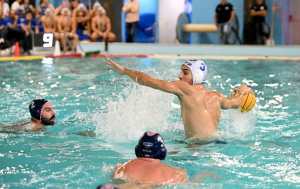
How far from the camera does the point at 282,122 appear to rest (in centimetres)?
793

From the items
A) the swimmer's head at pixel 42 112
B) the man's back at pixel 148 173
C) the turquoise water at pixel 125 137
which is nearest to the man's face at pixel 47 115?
the swimmer's head at pixel 42 112

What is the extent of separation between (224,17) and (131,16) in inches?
114

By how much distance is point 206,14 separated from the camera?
803 inches

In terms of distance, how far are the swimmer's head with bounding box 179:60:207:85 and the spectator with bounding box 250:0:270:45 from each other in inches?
520

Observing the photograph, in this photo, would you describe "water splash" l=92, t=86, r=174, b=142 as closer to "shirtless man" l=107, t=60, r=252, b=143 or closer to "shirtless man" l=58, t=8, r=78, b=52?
"shirtless man" l=107, t=60, r=252, b=143

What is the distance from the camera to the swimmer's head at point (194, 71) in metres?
6.01

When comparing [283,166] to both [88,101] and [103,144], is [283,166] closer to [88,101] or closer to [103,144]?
[103,144]

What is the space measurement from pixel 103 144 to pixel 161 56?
A: 10.7 metres

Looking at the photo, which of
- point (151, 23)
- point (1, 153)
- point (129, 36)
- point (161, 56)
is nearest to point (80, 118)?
point (1, 153)

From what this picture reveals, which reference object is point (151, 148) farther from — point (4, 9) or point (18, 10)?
point (4, 9)

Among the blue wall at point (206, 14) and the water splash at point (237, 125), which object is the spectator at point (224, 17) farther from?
the water splash at point (237, 125)

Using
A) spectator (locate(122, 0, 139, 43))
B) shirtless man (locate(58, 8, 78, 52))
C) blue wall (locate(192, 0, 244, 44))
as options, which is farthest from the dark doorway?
shirtless man (locate(58, 8, 78, 52))

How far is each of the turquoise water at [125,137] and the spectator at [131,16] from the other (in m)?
7.60

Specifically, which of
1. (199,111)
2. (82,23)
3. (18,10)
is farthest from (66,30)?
(199,111)
